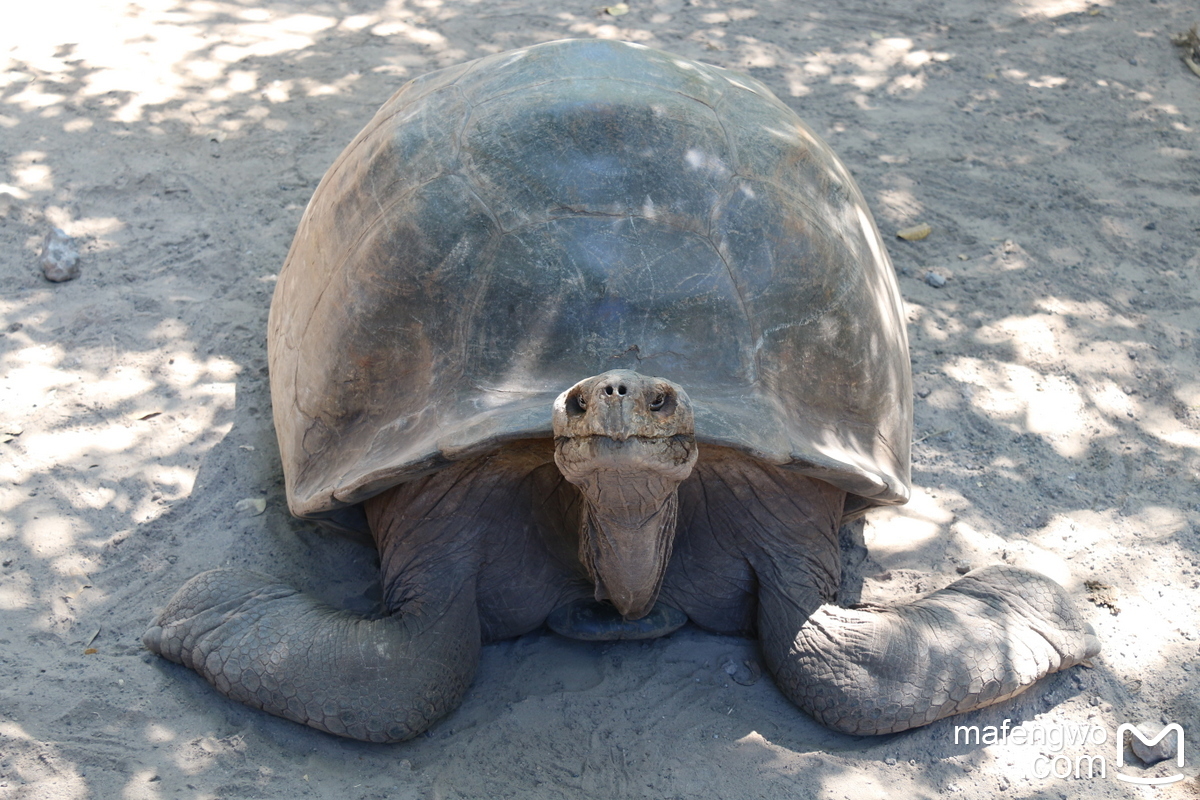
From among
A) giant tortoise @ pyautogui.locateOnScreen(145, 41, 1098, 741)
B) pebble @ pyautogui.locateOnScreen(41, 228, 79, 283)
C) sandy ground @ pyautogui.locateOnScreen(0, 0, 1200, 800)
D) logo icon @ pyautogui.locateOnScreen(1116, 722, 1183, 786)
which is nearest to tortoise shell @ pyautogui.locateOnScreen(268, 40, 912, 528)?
giant tortoise @ pyautogui.locateOnScreen(145, 41, 1098, 741)

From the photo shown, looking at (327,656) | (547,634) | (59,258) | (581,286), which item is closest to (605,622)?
(547,634)

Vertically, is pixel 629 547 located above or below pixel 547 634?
above

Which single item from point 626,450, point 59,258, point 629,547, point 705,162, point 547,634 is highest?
point 705,162

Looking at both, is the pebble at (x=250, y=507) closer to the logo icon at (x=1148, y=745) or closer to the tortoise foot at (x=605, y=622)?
the tortoise foot at (x=605, y=622)

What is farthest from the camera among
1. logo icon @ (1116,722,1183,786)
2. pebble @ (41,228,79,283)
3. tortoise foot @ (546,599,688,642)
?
pebble @ (41,228,79,283)

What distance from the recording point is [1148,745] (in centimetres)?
261

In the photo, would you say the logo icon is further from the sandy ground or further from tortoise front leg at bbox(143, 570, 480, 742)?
tortoise front leg at bbox(143, 570, 480, 742)

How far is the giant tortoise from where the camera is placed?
2.46 metres

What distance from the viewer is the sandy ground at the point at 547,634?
8.48ft

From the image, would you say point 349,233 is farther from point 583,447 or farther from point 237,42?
point 237,42

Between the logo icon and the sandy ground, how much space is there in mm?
24

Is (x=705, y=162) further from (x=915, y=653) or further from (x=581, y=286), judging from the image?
(x=915, y=653)

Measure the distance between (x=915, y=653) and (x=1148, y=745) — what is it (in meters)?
0.62

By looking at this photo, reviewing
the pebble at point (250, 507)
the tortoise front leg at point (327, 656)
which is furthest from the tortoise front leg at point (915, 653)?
the pebble at point (250, 507)
